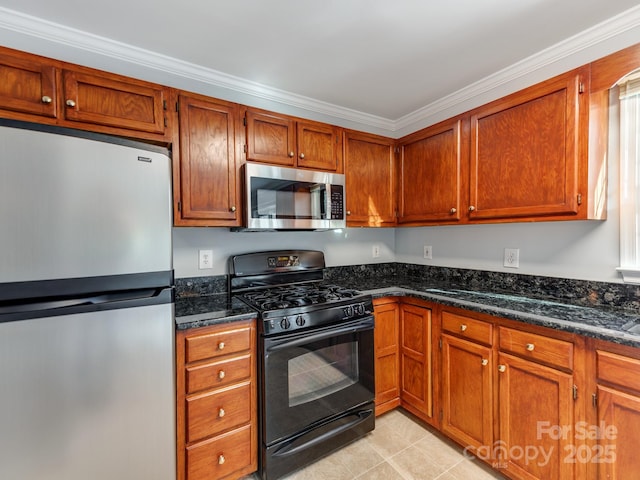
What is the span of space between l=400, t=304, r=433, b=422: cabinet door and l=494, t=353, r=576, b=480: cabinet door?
1.56 ft

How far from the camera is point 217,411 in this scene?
153 centimetres

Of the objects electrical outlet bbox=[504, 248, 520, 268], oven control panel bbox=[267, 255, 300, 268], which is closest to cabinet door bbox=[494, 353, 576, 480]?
electrical outlet bbox=[504, 248, 520, 268]

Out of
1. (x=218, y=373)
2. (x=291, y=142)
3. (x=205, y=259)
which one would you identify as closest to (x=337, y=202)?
(x=291, y=142)

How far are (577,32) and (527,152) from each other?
25.6 inches

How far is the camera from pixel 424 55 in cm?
177

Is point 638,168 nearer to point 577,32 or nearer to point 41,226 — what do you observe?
point 577,32

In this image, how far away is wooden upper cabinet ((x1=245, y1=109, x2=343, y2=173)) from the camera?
1957 millimetres

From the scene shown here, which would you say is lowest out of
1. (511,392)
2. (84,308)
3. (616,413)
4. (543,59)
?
(511,392)

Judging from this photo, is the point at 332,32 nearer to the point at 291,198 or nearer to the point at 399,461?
the point at 291,198

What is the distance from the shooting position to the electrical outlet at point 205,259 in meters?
2.05

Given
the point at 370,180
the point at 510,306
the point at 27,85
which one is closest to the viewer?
the point at 27,85

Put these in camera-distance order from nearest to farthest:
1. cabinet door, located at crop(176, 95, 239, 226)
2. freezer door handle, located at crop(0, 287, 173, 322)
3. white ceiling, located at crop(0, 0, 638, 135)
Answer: freezer door handle, located at crop(0, 287, 173, 322) → white ceiling, located at crop(0, 0, 638, 135) → cabinet door, located at crop(176, 95, 239, 226)

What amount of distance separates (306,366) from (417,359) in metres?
0.87

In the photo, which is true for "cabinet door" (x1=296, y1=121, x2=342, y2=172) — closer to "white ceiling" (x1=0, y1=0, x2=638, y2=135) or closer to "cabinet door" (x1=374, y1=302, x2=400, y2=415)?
"white ceiling" (x1=0, y1=0, x2=638, y2=135)
